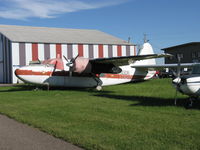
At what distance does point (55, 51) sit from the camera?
41.7 metres

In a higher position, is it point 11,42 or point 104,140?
point 11,42

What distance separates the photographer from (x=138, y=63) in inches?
1078

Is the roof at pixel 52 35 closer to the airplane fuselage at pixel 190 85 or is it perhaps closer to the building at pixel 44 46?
the building at pixel 44 46

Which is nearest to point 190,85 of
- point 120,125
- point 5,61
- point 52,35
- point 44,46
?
point 120,125

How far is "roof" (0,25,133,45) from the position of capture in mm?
41594

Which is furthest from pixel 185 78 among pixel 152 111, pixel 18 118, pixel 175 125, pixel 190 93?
pixel 18 118

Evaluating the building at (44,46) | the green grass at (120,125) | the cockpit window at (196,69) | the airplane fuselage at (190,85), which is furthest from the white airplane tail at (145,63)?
the building at (44,46)

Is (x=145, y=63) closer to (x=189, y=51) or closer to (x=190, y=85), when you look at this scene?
(x=190, y=85)

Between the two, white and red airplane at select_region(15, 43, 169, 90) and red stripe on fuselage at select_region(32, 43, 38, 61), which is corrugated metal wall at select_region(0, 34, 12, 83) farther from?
white and red airplane at select_region(15, 43, 169, 90)

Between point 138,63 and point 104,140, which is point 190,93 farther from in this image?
point 138,63

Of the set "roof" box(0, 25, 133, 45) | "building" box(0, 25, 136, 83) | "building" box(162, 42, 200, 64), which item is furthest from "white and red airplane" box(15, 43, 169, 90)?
→ "building" box(162, 42, 200, 64)

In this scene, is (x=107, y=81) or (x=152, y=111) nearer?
(x=152, y=111)

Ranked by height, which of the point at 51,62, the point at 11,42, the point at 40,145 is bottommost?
the point at 40,145

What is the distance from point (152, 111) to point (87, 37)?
38.6 meters
